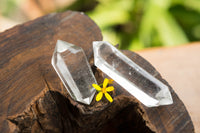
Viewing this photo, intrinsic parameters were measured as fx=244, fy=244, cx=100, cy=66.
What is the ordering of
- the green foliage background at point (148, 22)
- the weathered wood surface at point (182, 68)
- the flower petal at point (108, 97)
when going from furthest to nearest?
the green foliage background at point (148, 22) < the weathered wood surface at point (182, 68) < the flower petal at point (108, 97)

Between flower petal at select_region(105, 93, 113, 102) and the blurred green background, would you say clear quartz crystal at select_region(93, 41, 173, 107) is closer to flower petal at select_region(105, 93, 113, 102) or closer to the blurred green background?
flower petal at select_region(105, 93, 113, 102)

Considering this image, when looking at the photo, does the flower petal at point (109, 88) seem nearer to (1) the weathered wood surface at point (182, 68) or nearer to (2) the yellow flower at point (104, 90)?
(2) the yellow flower at point (104, 90)

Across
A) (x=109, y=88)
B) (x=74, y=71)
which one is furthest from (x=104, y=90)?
(x=74, y=71)

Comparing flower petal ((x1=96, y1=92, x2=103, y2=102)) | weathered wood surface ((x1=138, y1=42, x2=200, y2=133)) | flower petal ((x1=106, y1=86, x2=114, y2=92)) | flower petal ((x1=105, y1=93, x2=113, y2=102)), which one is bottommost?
weathered wood surface ((x1=138, y1=42, x2=200, y2=133))

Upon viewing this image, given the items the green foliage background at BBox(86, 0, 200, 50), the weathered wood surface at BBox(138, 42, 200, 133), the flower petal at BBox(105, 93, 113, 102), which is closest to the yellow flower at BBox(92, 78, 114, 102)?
the flower petal at BBox(105, 93, 113, 102)

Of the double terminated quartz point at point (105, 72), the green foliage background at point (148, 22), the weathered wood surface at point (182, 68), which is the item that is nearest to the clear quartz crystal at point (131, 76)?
the double terminated quartz point at point (105, 72)

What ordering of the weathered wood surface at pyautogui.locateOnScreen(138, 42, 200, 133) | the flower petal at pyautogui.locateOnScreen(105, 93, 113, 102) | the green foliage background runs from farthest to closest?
the green foliage background, the weathered wood surface at pyautogui.locateOnScreen(138, 42, 200, 133), the flower petal at pyautogui.locateOnScreen(105, 93, 113, 102)

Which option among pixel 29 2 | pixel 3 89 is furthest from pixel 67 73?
pixel 29 2
